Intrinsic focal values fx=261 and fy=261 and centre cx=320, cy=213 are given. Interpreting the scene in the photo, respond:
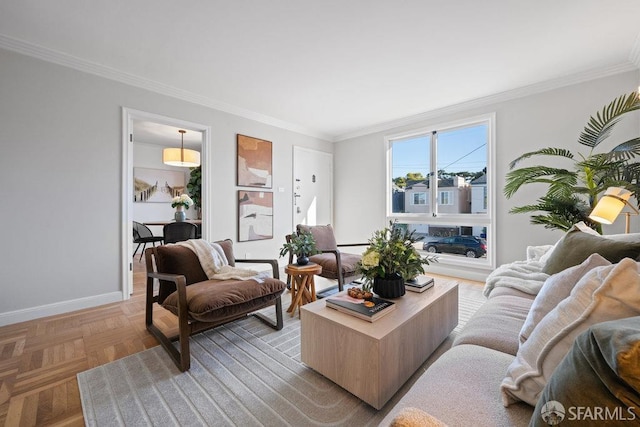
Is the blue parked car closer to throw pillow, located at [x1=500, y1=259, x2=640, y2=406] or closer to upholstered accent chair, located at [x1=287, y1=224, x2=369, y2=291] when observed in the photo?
upholstered accent chair, located at [x1=287, y1=224, x2=369, y2=291]

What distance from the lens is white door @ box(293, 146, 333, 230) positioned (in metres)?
4.70

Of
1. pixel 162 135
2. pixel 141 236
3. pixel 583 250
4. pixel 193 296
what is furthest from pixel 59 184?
pixel 583 250

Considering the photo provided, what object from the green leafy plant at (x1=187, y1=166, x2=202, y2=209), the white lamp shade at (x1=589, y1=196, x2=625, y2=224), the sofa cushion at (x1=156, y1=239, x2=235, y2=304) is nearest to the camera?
the white lamp shade at (x1=589, y1=196, x2=625, y2=224)

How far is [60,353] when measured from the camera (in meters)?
1.87

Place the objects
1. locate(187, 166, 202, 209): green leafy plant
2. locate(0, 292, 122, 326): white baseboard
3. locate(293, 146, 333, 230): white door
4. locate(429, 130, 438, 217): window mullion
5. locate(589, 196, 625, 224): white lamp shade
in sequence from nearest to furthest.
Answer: locate(589, 196, 625, 224): white lamp shade < locate(0, 292, 122, 326): white baseboard < locate(429, 130, 438, 217): window mullion < locate(293, 146, 333, 230): white door < locate(187, 166, 202, 209): green leafy plant

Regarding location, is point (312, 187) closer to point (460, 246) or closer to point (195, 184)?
point (460, 246)

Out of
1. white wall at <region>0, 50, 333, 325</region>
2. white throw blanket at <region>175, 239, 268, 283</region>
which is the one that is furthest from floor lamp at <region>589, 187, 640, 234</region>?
white wall at <region>0, 50, 333, 325</region>

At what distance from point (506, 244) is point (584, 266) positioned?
103 inches

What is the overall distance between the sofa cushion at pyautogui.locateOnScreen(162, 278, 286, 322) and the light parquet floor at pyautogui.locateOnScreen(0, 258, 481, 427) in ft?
1.90

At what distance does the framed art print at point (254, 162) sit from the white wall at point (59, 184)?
110 cm

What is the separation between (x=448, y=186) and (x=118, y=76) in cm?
437

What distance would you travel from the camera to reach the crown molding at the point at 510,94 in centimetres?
271

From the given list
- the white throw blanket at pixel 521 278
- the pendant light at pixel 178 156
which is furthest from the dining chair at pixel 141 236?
the white throw blanket at pixel 521 278

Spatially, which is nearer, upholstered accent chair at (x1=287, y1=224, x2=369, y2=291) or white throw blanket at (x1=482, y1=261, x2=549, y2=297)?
white throw blanket at (x1=482, y1=261, x2=549, y2=297)
